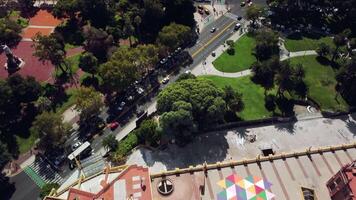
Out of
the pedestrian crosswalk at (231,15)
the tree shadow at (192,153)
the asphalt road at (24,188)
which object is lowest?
the tree shadow at (192,153)

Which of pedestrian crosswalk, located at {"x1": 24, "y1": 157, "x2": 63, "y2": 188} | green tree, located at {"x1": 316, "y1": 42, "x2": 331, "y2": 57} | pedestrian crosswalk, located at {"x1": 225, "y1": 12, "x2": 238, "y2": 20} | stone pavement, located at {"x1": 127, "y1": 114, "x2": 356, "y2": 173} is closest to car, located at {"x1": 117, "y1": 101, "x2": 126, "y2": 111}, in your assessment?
stone pavement, located at {"x1": 127, "y1": 114, "x2": 356, "y2": 173}

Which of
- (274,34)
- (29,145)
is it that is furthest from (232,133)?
(29,145)

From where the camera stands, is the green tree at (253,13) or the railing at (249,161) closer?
the railing at (249,161)

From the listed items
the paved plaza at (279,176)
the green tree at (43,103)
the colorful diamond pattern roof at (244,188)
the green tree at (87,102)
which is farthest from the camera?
the green tree at (43,103)

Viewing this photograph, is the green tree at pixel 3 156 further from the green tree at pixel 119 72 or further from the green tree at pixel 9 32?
the green tree at pixel 9 32

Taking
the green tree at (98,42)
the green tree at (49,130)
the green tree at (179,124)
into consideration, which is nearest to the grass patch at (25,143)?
the green tree at (49,130)

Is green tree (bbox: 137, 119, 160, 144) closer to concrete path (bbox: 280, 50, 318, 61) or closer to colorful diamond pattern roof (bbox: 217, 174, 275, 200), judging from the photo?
colorful diamond pattern roof (bbox: 217, 174, 275, 200)

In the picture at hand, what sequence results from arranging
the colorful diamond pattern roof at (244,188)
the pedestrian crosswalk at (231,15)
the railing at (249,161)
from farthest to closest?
the pedestrian crosswalk at (231,15), the railing at (249,161), the colorful diamond pattern roof at (244,188)
